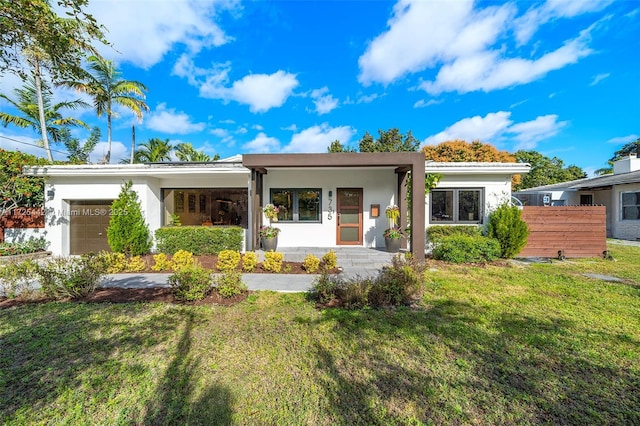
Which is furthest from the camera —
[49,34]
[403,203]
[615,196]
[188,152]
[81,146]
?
[188,152]

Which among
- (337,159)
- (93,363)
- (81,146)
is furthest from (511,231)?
(81,146)

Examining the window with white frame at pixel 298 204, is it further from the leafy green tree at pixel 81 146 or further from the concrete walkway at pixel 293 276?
the leafy green tree at pixel 81 146

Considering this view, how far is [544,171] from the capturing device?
29969 millimetres

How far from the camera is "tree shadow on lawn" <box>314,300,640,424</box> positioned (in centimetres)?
228

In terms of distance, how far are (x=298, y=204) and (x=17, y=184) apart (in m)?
9.37

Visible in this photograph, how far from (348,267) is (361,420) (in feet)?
17.7

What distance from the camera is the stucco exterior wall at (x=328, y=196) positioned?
10.1m

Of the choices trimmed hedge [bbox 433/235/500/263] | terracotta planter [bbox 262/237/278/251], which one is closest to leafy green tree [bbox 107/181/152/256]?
terracotta planter [bbox 262/237/278/251]

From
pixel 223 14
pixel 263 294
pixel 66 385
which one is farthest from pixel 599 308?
pixel 223 14

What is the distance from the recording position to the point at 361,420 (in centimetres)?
219

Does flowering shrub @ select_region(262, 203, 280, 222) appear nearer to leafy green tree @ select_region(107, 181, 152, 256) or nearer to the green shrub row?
leafy green tree @ select_region(107, 181, 152, 256)

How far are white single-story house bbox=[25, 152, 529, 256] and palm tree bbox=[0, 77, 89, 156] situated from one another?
10.4 m

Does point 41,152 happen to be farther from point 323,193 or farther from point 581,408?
point 581,408

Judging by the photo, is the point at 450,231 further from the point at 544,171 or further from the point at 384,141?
the point at 544,171
